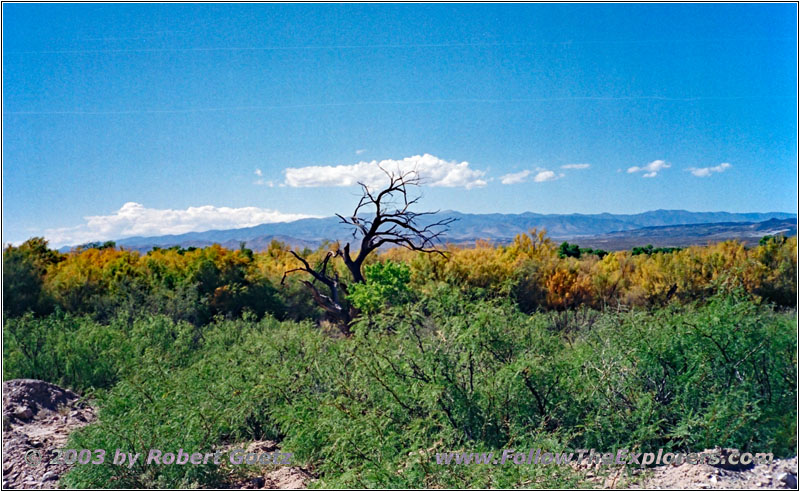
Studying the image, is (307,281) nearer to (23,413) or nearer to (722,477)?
(23,413)

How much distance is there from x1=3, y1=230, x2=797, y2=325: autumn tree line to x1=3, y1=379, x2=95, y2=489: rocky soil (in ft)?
16.7

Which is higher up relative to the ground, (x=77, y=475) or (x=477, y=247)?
(x=477, y=247)

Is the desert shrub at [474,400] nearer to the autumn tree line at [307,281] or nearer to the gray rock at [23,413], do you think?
the gray rock at [23,413]

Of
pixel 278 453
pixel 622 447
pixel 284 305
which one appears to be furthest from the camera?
pixel 284 305

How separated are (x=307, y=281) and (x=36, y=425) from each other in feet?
24.2

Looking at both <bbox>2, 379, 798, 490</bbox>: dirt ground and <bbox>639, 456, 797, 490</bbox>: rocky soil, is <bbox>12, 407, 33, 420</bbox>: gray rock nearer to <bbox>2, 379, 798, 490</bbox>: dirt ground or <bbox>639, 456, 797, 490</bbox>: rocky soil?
<bbox>2, 379, 798, 490</bbox>: dirt ground

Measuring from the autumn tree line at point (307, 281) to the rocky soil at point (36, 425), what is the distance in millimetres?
5080

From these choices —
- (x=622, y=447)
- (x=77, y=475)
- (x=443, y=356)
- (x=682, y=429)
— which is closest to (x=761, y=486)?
(x=682, y=429)

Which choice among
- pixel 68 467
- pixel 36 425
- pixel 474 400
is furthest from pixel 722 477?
pixel 36 425

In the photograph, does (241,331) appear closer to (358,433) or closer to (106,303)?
(106,303)

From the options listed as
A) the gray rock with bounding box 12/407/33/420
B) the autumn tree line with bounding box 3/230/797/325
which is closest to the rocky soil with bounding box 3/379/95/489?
the gray rock with bounding box 12/407/33/420

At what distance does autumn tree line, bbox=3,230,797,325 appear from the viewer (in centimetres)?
1426

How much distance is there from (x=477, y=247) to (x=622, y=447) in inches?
456

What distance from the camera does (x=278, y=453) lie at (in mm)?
6438
